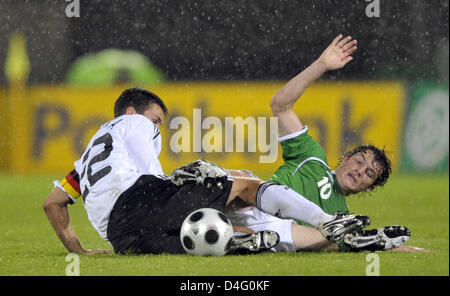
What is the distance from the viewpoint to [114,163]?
14.0 ft

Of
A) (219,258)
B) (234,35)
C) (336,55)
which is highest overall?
(234,35)

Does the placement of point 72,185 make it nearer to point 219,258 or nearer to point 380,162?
point 219,258

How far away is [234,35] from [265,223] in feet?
37.1

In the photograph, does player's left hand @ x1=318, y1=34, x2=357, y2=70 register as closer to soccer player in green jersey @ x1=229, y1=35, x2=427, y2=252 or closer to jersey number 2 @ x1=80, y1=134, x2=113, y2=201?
soccer player in green jersey @ x1=229, y1=35, x2=427, y2=252

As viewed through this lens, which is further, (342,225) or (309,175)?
(309,175)

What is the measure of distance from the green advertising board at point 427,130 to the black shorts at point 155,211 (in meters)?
9.02

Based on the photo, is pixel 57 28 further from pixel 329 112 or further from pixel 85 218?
pixel 85 218

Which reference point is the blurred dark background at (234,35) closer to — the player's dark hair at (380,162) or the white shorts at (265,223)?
the player's dark hair at (380,162)

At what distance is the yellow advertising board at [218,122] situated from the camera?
1241cm

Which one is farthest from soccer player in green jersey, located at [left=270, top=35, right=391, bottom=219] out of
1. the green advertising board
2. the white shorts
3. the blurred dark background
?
the blurred dark background

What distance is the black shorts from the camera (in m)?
4.20

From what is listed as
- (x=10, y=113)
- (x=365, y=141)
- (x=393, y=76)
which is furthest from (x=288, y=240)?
(x=393, y=76)

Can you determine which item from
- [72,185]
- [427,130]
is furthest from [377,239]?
[427,130]

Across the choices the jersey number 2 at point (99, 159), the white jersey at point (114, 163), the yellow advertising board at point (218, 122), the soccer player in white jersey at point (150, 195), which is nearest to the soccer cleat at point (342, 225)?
the soccer player in white jersey at point (150, 195)
